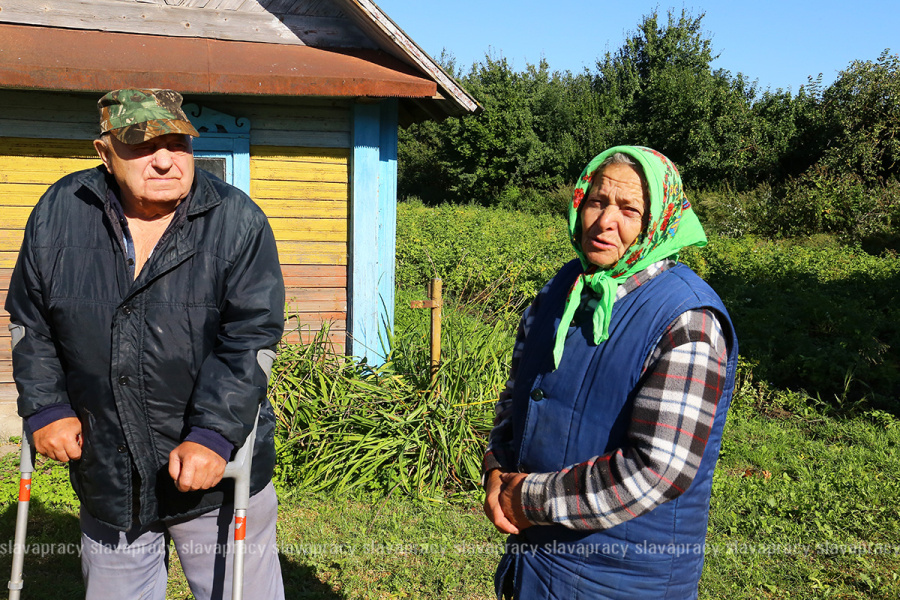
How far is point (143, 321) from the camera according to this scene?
6.86ft

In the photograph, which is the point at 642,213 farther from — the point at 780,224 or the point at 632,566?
the point at 780,224

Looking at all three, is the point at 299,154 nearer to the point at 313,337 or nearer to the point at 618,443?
the point at 313,337

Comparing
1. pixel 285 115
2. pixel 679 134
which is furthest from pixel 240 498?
pixel 679 134

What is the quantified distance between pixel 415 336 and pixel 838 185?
51.1ft

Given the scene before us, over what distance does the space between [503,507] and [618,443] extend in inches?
15.0

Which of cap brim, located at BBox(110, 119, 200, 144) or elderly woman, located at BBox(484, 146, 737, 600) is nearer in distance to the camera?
elderly woman, located at BBox(484, 146, 737, 600)

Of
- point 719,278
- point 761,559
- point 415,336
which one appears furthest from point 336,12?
point 719,278

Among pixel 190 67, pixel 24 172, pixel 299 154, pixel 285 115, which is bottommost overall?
pixel 24 172

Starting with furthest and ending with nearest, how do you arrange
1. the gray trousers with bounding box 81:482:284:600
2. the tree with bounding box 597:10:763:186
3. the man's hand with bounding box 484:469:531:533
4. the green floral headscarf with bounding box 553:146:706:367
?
the tree with bounding box 597:10:763:186, the gray trousers with bounding box 81:482:284:600, the man's hand with bounding box 484:469:531:533, the green floral headscarf with bounding box 553:146:706:367

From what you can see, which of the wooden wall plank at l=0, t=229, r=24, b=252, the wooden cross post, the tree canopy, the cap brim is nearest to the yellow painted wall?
the wooden wall plank at l=0, t=229, r=24, b=252

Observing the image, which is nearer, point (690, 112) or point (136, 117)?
point (136, 117)

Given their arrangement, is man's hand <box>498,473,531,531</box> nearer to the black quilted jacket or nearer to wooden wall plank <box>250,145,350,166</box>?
the black quilted jacket

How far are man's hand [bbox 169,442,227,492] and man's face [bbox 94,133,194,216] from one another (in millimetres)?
746

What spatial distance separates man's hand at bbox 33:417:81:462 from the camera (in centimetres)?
214
